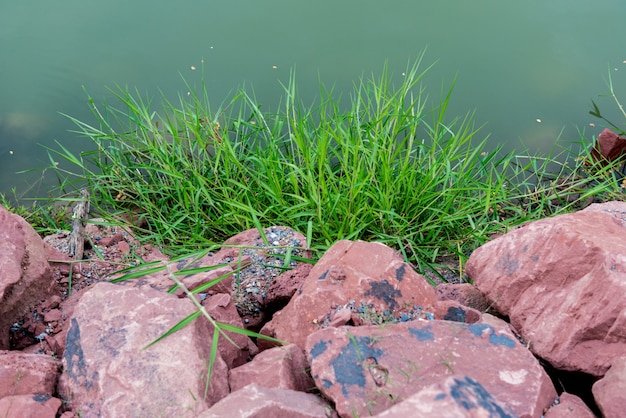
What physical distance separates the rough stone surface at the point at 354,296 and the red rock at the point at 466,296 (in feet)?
0.81

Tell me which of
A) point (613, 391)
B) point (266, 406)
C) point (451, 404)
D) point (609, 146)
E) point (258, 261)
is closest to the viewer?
point (451, 404)

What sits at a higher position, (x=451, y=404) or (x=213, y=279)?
(x=451, y=404)

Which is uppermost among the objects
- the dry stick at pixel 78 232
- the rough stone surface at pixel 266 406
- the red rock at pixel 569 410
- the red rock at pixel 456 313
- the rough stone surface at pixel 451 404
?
the rough stone surface at pixel 451 404

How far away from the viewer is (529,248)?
2133 millimetres

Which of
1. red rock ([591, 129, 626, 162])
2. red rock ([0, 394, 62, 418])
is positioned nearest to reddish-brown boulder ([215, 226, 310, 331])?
red rock ([0, 394, 62, 418])

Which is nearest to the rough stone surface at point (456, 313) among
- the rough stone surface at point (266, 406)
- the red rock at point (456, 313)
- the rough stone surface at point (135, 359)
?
the red rock at point (456, 313)

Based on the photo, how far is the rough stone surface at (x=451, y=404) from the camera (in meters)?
1.33

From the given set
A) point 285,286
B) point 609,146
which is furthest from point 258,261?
point 609,146

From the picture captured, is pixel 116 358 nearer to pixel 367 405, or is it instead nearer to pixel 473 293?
pixel 367 405

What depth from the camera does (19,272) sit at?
6.90 feet

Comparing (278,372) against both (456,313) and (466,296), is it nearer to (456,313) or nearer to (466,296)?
(456,313)

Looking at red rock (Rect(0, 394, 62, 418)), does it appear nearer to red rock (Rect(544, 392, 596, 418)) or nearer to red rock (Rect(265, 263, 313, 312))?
red rock (Rect(265, 263, 313, 312))

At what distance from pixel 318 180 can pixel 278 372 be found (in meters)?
1.39

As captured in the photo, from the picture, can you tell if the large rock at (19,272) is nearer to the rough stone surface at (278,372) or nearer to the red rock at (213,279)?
the red rock at (213,279)
